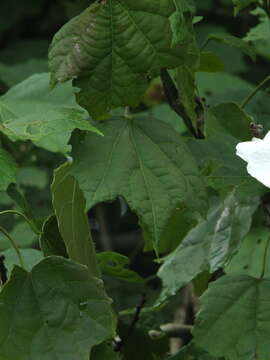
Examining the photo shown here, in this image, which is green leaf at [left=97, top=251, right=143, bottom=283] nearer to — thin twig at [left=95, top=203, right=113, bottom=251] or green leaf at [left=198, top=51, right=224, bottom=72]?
green leaf at [left=198, top=51, right=224, bottom=72]

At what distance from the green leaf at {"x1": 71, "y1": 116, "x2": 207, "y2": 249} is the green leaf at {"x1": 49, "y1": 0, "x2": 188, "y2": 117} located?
8 cm

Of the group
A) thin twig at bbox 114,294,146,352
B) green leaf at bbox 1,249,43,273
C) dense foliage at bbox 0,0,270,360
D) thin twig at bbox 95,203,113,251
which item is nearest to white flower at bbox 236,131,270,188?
dense foliage at bbox 0,0,270,360

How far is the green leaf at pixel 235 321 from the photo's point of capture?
5.19 ft

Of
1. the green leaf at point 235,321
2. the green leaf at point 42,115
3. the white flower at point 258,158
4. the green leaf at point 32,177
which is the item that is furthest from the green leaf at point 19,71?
the white flower at point 258,158

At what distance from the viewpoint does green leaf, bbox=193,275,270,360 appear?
158 cm

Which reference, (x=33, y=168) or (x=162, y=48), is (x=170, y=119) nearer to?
(x=33, y=168)

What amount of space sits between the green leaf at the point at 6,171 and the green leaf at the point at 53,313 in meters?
0.14

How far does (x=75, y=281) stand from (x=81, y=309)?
1.7 inches

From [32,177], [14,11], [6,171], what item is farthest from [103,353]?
[14,11]

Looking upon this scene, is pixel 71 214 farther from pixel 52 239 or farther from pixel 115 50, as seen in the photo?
pixel 115 50

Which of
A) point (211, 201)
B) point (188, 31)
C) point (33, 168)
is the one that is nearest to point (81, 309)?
Result: point (188, 31)

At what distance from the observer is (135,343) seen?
1.89m

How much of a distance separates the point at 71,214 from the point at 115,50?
0.93 ft

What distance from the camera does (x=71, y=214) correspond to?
5.45 ft
